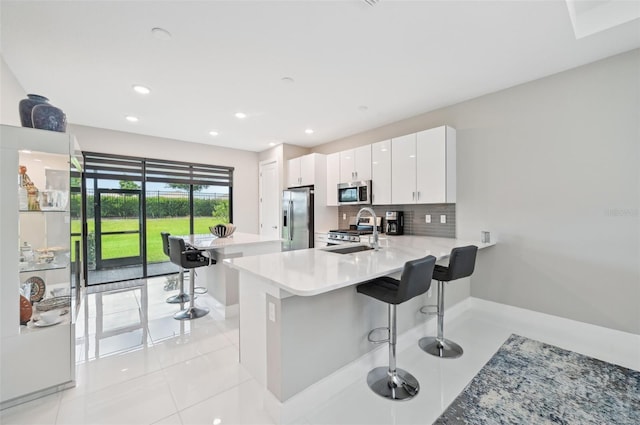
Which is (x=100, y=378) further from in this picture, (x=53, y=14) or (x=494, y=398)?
(x=494, y=398)

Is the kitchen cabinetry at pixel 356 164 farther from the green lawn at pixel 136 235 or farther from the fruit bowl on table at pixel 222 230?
the green lawn at pixel 136 235

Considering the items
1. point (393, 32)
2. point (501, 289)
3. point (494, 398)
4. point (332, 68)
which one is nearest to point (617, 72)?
point (393, 32)

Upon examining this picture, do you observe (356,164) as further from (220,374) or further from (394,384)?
(220,374)

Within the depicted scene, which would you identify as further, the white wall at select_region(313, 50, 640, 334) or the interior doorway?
the interior doorway

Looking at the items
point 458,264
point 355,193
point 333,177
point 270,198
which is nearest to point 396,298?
point 458,264

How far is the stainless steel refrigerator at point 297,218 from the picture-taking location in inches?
194

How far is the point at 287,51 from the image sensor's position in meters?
2.35

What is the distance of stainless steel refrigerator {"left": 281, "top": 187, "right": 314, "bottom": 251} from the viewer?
4.92 meters

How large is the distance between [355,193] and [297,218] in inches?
50.5

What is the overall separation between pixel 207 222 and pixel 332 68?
431cm

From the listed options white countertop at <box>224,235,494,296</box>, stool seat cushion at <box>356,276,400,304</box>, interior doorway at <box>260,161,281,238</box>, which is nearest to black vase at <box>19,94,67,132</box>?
white countertop at <box>224,235,494,296</box>

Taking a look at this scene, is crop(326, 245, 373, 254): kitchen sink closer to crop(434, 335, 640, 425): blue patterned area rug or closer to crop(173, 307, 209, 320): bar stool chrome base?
crop(434, 335, 640, 425): blue patterned area rug

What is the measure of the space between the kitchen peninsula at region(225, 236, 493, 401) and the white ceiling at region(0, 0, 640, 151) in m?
1.82

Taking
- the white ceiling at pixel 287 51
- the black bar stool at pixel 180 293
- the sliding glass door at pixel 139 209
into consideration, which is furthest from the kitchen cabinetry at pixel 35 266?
the sliding glass door at pixel 139 209
